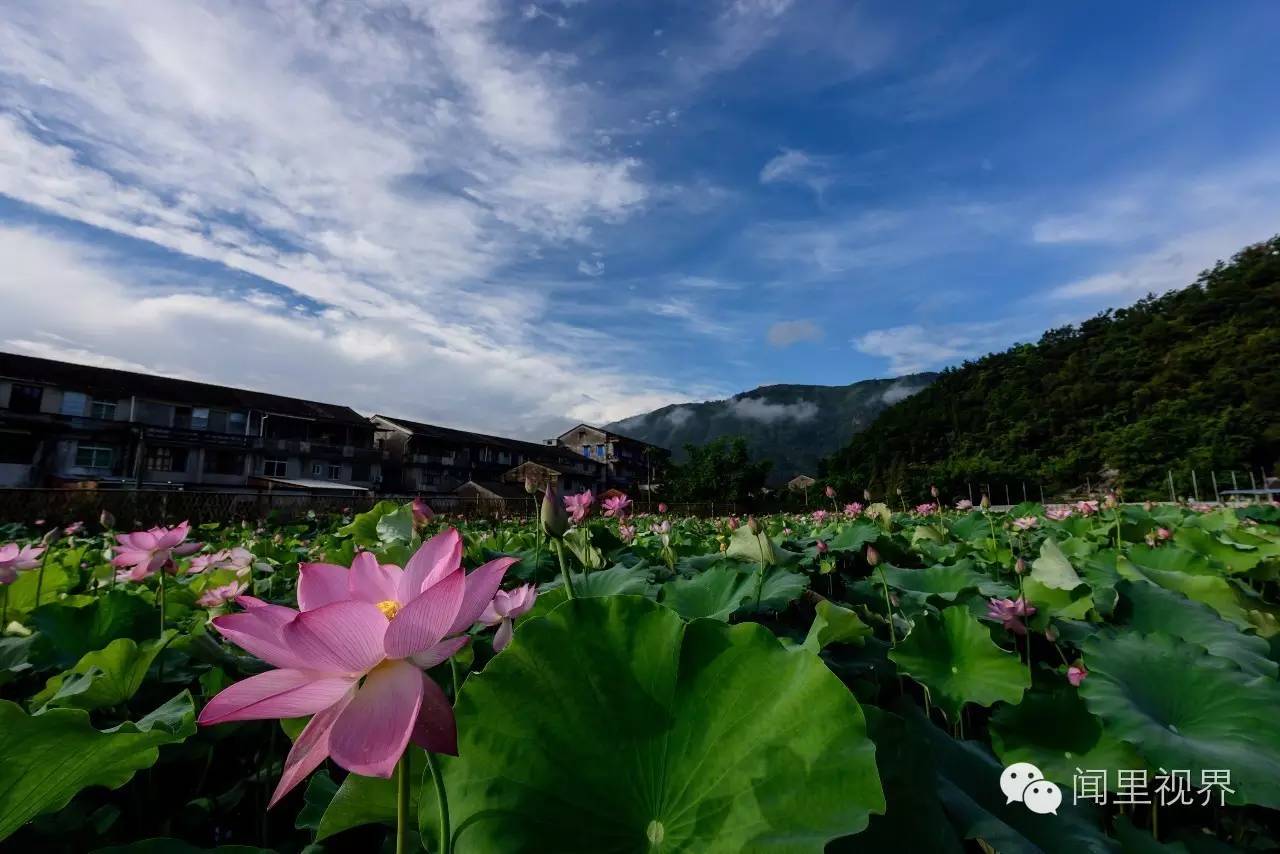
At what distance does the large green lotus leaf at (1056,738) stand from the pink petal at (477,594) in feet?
3.45

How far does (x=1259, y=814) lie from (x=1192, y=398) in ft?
121

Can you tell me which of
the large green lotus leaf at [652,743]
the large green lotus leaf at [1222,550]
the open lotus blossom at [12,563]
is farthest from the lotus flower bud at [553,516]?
the large green lotus leaf at [1222,550]

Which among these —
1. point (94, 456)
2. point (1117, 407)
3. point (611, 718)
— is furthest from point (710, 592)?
point (1117, 407)

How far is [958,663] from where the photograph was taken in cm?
121

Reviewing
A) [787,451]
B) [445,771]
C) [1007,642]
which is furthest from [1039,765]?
[787,451]

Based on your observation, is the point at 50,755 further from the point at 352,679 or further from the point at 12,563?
the point at 12,563

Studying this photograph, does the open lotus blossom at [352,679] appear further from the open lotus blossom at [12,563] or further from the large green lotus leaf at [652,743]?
the open lotus blossom at [12,563]

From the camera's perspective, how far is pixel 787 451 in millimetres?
124125

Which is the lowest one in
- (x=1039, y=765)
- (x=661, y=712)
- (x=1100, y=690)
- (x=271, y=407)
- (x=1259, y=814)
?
(x=1259, y=814)

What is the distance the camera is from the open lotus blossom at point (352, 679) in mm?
401

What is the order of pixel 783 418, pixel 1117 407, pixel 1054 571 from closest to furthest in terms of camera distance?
1. pixel 1054 571
2. pixel 1117 407
3. pixel 783 418

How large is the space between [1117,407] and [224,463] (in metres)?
42.0

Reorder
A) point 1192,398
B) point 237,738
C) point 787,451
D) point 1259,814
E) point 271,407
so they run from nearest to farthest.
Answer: point 237,738 < point 1259,814 < point 271,407 < point 1192,398 < point 787,451

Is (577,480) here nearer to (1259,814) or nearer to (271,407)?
(271,407)
